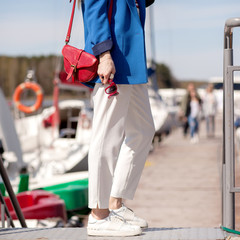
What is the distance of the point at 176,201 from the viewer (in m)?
8.55

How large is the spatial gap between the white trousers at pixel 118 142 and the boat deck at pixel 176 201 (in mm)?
264

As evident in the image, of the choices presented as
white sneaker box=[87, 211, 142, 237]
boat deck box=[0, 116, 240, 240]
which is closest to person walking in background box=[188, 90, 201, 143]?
boat deck box=[0, 116, 240, 240]

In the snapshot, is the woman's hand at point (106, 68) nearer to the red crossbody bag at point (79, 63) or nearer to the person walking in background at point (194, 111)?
the red crossbody bag at point (79, 63)

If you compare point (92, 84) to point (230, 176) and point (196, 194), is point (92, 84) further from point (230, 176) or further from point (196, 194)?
point (196, 194)

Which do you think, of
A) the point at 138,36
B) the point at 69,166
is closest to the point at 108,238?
the point at 138,36

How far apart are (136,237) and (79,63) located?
2.97ft

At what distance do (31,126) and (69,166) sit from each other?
4.80 m

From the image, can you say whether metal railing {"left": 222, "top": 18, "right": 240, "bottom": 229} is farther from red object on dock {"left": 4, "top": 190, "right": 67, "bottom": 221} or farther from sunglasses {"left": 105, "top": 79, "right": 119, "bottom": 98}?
red object on dock {"left": 4, "top": 190, "right": 67, "bottom": 221}

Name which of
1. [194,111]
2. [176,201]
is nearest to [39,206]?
[176,201]

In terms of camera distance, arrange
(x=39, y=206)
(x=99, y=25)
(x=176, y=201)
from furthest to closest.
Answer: (x=176, y=201), (x=39, y=206), (x=99, y=25)

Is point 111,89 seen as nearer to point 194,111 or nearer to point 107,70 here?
point 107,70

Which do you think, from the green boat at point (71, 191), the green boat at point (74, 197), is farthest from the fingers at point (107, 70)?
the green boat at point (74, 197)

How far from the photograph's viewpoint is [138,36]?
A: 2936 mm

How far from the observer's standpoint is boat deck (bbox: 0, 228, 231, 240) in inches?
118
